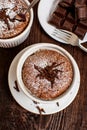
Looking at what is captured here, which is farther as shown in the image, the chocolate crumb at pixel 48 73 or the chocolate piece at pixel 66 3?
the chocolate piece at pixel 66 3

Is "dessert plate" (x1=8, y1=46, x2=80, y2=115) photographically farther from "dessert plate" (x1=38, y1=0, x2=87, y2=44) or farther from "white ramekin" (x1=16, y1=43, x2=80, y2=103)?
"dessert plate" (x1=38, y1=0, x2=87, y2=44)

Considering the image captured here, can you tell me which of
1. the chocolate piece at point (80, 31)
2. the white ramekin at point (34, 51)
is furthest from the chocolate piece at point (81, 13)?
the white ramekin at point (34, 51)

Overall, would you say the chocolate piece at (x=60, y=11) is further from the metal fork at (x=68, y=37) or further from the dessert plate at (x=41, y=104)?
the dessert plate at (x=41, y=104)

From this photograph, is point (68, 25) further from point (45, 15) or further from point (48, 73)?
point (48, 73)

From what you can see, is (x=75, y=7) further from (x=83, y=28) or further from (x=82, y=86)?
(x=82, y=86)

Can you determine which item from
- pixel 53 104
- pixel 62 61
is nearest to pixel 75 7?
pixel 62 61
